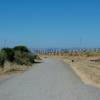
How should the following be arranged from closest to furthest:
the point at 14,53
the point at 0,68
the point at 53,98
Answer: the point at 53,98, the point at 0,68, the point at 14,53

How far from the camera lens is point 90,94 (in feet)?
53.2

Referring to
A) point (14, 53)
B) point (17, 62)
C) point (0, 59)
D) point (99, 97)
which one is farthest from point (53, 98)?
point (14, 53)

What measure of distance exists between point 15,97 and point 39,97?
37.1 inches

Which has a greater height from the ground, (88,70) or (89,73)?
(89,73)

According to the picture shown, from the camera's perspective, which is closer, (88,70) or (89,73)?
(89,73)

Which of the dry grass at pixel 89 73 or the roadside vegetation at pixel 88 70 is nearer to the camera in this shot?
the dry grass at pixel 89 73

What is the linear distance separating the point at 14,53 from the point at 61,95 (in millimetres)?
35085

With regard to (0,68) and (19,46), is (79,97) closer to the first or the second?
(0,68)

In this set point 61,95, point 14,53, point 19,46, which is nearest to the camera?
point 61,95

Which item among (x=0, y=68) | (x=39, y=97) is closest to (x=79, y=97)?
(x=39, y=97)

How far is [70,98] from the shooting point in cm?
1474

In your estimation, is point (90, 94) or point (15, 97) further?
point (90, 94)

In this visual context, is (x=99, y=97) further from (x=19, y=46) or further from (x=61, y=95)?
(x=19, y=46)

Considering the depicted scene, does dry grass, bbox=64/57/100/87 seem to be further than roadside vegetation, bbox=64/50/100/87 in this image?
No
